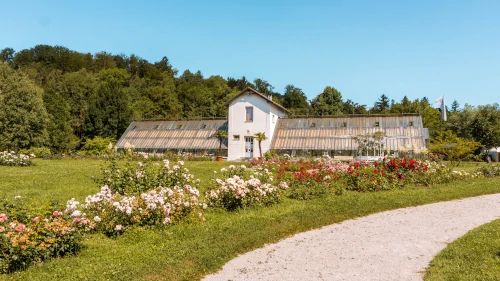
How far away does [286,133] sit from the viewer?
37.3 m

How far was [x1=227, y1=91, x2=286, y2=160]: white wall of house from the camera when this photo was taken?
36.2m

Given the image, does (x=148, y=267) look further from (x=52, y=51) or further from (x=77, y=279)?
(x=52, y=51)

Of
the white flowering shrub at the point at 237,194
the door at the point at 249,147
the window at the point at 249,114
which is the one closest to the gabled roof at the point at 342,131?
the door at the point at 249,147

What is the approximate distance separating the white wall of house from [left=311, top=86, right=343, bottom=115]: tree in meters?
32.2

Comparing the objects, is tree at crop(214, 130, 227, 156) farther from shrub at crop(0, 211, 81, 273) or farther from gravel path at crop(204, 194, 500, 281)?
shrub at crop(0, 211, 81, 273)

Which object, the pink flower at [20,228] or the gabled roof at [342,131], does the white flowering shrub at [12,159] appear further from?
the gabled roof at [342,131]

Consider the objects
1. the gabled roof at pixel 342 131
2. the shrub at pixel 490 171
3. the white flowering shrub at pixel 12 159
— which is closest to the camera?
the shrub at pixel 490 171

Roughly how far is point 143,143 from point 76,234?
117ft

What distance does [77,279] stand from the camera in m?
5.24

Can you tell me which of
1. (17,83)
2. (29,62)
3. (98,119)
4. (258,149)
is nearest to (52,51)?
(29,62)

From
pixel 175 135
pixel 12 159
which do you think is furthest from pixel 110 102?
pixel 12 159

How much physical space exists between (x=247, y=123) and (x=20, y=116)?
20.4 metres

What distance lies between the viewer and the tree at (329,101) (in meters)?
67.5

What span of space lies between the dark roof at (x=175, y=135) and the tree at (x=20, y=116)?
8.94 metres
